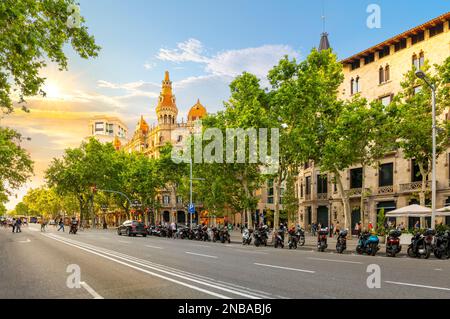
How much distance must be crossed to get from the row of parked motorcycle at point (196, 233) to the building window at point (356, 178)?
1646cm

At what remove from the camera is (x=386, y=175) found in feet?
136

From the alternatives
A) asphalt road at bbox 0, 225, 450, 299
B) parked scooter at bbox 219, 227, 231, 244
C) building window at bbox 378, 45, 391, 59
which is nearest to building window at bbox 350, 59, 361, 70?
building window at bbox 378, 45, 391, 59

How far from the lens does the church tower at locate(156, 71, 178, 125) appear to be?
9594cm

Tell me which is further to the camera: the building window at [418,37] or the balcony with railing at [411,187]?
the building window at [418,37]

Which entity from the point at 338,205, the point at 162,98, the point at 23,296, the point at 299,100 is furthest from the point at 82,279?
the point at 162,98

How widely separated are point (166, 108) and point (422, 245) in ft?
267

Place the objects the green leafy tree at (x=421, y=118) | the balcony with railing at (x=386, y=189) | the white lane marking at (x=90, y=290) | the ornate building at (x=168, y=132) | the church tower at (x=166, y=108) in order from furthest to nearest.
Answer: the church tower at (x=166, y=108)
the ornate building at (x=168, y=132)
the balcony with railing at (x=386, y=189)
the green leafy tree at (x=421, y=118)
the white lane marking at (x=90, y=290)

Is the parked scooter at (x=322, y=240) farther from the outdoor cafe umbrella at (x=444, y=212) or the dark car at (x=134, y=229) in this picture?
the dark car at (x=134, y=229)

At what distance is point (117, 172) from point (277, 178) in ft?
151

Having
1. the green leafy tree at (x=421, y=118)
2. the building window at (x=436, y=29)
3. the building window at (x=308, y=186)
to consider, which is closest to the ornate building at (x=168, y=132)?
the building window at (x=308, y=186)

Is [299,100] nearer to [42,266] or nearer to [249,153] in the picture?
[249,153]

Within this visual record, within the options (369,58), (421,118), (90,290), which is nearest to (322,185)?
(369,58)

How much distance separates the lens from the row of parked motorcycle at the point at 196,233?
1313 inches

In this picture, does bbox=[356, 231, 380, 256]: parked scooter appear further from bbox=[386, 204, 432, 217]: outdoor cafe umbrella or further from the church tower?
the church tower
